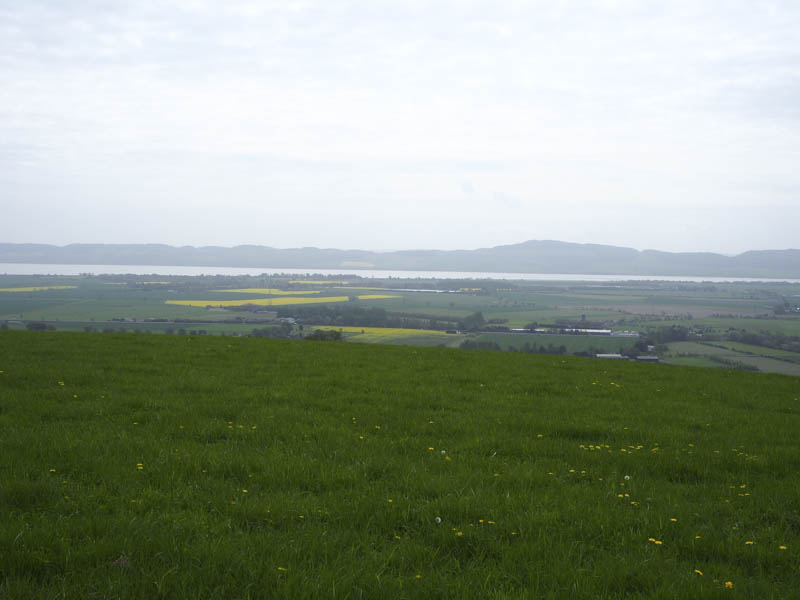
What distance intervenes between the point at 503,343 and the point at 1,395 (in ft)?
164

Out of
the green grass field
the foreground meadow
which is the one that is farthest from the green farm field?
the foreground meadow

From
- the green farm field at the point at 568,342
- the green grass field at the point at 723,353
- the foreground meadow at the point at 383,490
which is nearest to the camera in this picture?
the foreground meadow at the point at 383,490

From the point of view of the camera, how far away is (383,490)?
6746mm

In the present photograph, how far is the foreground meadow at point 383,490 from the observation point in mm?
4805

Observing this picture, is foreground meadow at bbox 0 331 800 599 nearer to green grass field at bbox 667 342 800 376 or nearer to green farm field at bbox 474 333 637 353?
green grass field at bbox 667 342 800 376

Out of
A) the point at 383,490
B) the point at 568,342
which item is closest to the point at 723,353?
the point at 568,342

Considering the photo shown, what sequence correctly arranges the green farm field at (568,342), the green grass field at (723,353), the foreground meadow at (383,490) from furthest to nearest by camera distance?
1. the green farm field at (568,342)
2. the green grass field at (723,353)
3. the foreground meadow at (383,490)

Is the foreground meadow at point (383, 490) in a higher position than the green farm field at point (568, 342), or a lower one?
higher

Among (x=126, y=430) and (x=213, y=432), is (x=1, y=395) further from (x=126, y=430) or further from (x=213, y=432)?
(x=213, y=432)

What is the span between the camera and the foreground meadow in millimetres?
4805

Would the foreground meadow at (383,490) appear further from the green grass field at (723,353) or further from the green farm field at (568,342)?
the green farm field at (568,342)

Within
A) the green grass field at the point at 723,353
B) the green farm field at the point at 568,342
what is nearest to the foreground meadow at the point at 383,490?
the green grass field at the point at 723,353

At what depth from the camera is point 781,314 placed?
9706 cm

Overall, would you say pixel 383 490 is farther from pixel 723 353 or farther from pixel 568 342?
pixel 568 342
